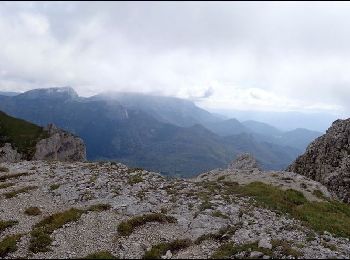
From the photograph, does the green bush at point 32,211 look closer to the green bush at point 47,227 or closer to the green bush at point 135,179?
the green bush at point 47,227

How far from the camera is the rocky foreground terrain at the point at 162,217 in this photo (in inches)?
1131

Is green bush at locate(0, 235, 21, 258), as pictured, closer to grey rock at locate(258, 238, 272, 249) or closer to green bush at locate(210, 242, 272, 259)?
green bush at locate(210, 242, 272, 259)

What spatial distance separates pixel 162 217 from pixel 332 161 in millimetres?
56141

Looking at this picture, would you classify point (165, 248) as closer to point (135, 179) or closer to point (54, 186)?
point (135, 179)

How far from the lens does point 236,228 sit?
107 feet

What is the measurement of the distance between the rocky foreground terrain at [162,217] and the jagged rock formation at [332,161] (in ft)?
55.7

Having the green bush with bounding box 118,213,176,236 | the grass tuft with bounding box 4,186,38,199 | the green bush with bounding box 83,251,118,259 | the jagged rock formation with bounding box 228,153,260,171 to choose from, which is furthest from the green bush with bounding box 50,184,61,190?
the jagged rock formation with bounding box 228,153,260,171

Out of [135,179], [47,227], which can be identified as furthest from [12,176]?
[47,227]

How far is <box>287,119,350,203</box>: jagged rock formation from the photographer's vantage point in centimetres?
7025

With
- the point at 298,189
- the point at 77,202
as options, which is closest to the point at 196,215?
the point at 77,202

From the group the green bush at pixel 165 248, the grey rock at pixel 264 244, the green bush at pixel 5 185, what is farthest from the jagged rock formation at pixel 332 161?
the green bush at pixel 5 185

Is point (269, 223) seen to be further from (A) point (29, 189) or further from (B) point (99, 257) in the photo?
(A) point (29, 189)

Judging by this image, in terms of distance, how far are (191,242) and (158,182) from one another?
69.6 feet

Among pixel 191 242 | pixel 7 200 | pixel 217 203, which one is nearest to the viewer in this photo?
pixel 191 242
